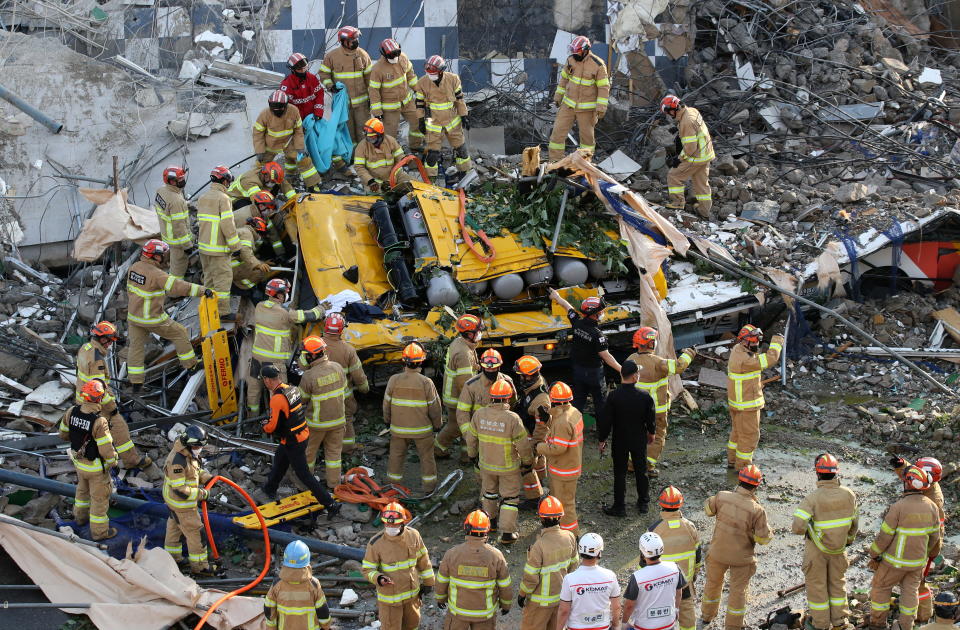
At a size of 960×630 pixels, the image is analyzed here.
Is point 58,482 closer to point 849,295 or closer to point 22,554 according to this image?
point 22,554

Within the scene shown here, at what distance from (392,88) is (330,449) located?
198 inches

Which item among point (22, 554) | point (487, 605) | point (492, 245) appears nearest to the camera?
point (487, 605)

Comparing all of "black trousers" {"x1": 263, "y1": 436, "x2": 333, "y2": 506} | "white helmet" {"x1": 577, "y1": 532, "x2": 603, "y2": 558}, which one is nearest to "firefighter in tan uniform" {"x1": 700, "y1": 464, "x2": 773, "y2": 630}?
"white helmet" {"x1": 577, "y1": 532, "x2": 603, "y2": 558}

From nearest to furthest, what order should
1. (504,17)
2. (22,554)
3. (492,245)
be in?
(22,554) → (492,245) → (504,17)

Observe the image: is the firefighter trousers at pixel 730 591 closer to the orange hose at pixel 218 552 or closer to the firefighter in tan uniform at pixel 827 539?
the firefighter in tan uniform at pixel 827 539

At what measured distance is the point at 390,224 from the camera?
1182 centimetres

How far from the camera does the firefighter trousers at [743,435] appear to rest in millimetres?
10562

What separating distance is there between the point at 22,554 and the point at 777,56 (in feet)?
40.4

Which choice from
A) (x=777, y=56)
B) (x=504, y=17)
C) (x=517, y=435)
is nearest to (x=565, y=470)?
(x=517, y=435)

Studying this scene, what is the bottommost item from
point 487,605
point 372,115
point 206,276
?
point 487,605

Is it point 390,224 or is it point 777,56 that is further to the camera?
point 777,56

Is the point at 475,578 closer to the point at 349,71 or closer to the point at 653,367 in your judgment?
the point at 653,367

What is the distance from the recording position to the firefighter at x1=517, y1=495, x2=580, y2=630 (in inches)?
315

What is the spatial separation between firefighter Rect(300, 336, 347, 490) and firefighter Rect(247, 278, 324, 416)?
0.65 meters
